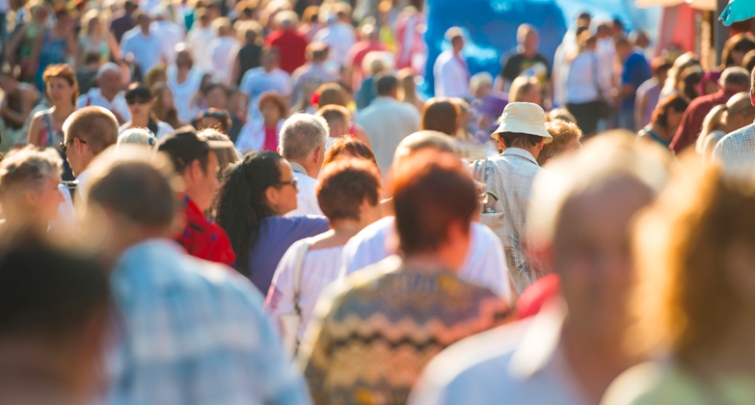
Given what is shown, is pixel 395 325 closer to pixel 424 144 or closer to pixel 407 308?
pixel 407 308

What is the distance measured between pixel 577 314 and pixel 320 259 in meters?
2.42

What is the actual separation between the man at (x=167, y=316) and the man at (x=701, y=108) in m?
6.89

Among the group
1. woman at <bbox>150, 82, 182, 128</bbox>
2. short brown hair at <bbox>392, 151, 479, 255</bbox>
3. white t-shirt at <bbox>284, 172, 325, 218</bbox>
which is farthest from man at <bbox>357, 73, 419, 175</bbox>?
short brown hair at <bbox>392, 151, 479, 255</bbox>

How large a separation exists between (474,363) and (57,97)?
7024mm

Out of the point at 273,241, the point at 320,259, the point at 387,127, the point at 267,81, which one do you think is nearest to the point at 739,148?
the point at 273,241

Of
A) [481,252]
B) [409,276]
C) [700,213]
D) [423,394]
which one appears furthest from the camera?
[481,252]

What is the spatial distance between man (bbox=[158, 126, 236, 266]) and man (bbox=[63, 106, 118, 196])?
187 cm

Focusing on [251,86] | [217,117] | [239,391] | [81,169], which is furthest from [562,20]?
[239,391]

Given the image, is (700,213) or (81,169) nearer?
(700,213)

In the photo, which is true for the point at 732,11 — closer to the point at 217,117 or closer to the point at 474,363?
the point at 217,117

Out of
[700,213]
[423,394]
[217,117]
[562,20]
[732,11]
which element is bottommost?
[562,20]

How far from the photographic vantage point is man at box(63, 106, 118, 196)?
22.3 feet

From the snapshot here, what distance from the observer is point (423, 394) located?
252 cm

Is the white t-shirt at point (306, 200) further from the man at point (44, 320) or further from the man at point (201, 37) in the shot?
the man at point (201, 37)
